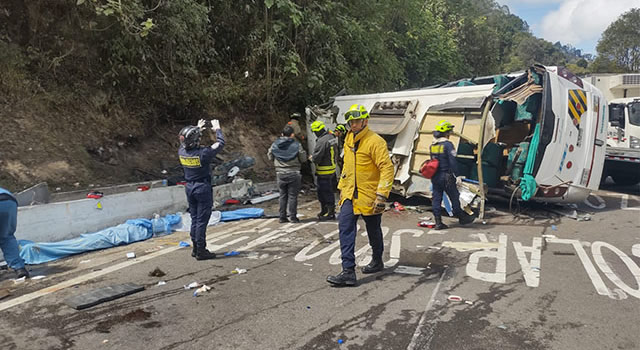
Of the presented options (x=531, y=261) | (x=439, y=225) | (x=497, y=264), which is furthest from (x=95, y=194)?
(x=531, y=261)

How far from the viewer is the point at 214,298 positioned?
4.27 m

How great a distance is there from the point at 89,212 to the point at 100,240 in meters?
0.66

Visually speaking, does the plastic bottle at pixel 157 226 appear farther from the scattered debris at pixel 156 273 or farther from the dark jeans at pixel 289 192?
the scattered debris at pixel 156 273

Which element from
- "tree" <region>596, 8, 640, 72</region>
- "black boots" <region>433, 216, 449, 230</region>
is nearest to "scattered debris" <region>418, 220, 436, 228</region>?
"black boots" <region>433, 216, 449, 230</region>

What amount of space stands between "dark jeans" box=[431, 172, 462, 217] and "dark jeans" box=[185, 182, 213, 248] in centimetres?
349

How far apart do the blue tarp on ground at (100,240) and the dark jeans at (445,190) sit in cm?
350

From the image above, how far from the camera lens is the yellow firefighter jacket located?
4555mm

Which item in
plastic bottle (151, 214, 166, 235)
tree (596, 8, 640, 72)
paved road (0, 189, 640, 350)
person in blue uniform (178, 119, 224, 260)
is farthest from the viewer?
tree (596, 8, 640, 72)

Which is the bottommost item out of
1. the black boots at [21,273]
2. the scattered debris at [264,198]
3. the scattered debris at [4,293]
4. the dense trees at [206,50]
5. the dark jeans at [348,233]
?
the scattered debris at [4,293]

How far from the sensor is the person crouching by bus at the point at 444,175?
7.09 m

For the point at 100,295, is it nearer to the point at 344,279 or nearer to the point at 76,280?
the point at 76,280

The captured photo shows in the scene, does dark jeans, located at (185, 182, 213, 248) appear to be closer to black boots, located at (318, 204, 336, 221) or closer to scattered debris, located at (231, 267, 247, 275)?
scattered debris, located at (231, 267, 247, 275)

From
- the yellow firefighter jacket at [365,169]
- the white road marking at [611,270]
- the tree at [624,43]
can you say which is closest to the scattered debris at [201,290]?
the yellow firefighter jacket at [365,169]

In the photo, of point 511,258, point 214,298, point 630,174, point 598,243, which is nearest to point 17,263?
point 214,298
